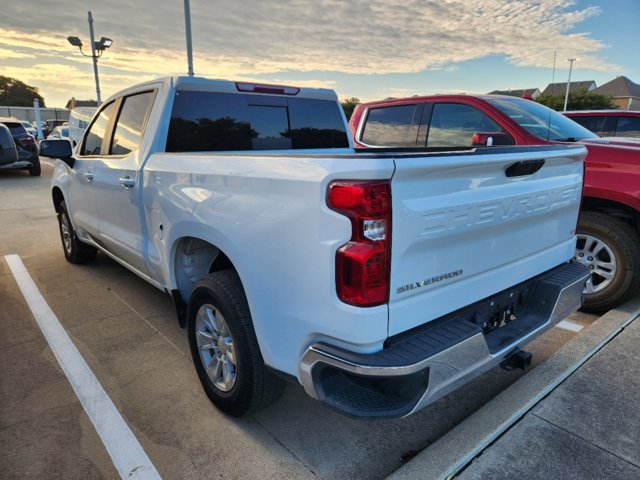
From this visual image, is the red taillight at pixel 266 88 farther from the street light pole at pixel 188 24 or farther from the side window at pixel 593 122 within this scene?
the street light pole at pixel 188 24

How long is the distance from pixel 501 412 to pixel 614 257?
2.33 metres

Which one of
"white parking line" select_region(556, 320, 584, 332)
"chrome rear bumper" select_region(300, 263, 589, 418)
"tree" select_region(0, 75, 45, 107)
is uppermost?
"tree" select_region(0, 75, 45, 107)

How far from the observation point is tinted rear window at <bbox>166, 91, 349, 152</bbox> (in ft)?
10.9

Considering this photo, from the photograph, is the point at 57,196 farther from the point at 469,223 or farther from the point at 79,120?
the point at 79,120

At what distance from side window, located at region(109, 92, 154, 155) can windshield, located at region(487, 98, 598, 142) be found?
3.50 meters

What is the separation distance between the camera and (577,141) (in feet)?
15.1

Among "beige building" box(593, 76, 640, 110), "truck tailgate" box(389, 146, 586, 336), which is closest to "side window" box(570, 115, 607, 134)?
"truck tailgate" box(389, 146, 586, 336)

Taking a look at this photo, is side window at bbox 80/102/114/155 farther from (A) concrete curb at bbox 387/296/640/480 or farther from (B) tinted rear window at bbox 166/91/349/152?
(A) concrete curb at bbox 387/296/640/480

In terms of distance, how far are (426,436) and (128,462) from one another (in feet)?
5.33

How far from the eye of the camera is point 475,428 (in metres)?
2.45

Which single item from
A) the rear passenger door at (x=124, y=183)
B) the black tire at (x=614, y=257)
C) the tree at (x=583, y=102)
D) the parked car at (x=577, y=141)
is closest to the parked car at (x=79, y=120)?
the parked car at (x=577, y=141)

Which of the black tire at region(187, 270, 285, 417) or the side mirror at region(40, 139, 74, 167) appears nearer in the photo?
the black tire at region(187, 270, 285, 417)

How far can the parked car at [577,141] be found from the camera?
397cm

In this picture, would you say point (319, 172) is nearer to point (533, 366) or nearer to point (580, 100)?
point (533, 366)
